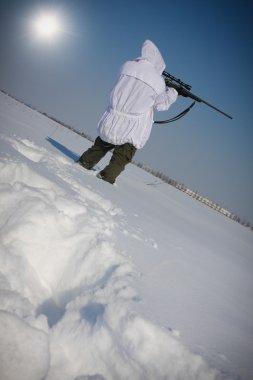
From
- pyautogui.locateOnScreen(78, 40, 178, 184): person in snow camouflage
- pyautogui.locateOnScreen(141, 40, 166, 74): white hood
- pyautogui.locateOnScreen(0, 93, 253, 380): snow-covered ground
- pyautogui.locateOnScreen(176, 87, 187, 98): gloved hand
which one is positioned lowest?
pyautogui.locateOnScreen(0, 93, 253, 380): snow-covered ground

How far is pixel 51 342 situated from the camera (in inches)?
32.0

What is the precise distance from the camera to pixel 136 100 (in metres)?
3.23

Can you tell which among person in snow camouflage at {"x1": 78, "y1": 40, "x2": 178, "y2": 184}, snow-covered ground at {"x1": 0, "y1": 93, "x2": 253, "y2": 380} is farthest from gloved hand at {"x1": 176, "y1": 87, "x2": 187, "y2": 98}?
snow-covered ground at {"x1": 0, "y1": 93, "x2": 253, "y2": 380}

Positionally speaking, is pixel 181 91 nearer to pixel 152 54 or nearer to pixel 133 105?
pixel 152 54

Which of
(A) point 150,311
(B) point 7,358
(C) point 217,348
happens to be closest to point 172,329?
(A) point 150,311

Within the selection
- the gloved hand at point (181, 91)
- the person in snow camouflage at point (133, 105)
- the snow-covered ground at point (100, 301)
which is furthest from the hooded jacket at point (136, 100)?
the snow-covered ground at point (100, 301)

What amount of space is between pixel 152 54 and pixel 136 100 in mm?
696

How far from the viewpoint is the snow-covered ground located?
2.55ft

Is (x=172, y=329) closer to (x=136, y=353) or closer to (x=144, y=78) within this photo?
(x=136, y=353)

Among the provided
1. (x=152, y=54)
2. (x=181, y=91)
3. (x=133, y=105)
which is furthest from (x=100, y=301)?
(x=181, y=91)

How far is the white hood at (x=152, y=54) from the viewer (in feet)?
11.0

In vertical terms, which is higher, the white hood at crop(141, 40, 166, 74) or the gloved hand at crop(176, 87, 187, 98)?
the gloved hand at crop(176, 87, 187, 98)

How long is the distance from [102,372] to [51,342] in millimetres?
182

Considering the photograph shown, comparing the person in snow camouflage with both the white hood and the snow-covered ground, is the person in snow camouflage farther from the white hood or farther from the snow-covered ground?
the snow-covered ground
